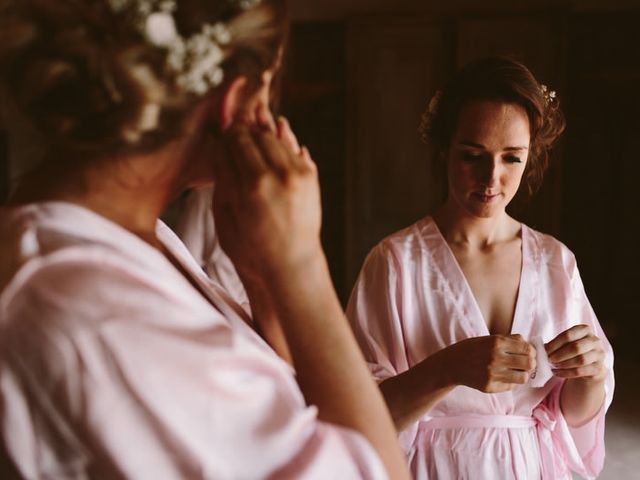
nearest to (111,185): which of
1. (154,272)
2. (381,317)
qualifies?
(154,272)

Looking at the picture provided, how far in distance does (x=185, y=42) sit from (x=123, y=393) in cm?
32

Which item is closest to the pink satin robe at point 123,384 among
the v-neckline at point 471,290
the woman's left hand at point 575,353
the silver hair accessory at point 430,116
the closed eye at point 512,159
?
the woman's left hand at point 575,353

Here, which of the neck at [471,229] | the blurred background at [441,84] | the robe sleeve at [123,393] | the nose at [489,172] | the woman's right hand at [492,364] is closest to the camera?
the robe sleeve at [123,393]

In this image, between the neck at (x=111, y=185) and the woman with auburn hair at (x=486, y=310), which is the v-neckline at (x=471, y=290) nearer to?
the woman with auburn hair at (x=486, y=310)

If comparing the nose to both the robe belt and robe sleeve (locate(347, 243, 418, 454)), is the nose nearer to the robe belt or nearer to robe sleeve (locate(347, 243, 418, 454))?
robe sleeve (locate(347, 243, 418, 454))

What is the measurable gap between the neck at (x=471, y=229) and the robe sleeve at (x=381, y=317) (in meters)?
0.17

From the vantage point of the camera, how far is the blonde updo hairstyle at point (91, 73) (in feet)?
1.81

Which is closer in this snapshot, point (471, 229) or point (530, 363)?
point (530, 363)

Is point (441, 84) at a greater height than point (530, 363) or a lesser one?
greater

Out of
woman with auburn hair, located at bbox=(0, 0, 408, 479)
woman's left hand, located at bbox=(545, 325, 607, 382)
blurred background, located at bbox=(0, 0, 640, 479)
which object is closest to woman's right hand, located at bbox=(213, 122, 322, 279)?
woman with auburn hair, located at bbox=(0, 0, 408, 479)

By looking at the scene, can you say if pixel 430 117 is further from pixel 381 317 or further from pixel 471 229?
pixel 381 317

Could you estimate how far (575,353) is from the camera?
1.20 metres

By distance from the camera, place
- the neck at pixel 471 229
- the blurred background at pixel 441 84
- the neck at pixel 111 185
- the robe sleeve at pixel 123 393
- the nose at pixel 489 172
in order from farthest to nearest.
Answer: the blurred background at pixel 441 84 → the neck at pixel 471 229 → the nose at pixel 489 172 → the neck at pixel 111 185 → the robe sleeve at pixel 123 393

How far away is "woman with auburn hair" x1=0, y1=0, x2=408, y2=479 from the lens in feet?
1.62
